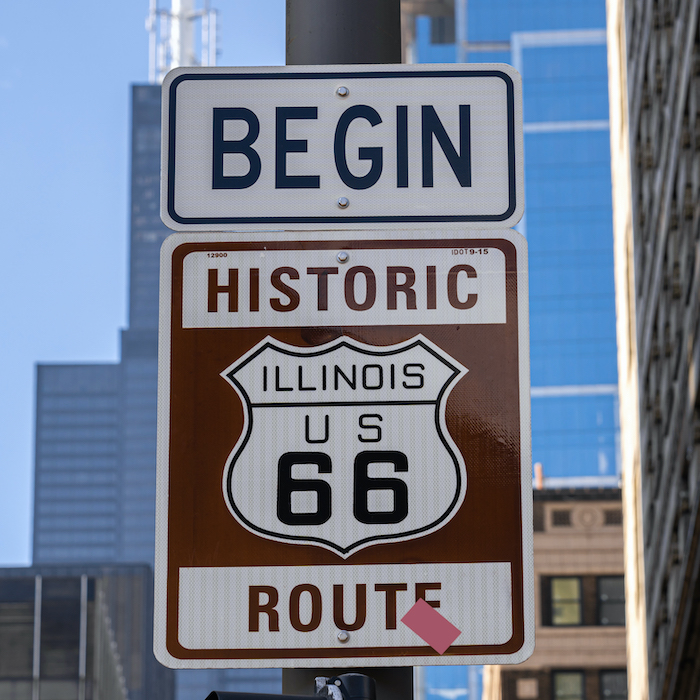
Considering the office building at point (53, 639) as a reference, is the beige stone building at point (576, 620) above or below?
above

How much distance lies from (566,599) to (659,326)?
2465cm

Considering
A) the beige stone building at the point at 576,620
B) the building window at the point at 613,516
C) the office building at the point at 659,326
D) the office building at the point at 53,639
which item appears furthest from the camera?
the office building at the point at 53,639

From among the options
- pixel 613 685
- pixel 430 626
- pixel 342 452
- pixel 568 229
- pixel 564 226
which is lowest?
pixel 613 685

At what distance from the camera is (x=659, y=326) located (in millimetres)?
30500

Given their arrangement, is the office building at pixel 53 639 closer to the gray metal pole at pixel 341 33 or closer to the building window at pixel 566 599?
the building window at pixel 566 599

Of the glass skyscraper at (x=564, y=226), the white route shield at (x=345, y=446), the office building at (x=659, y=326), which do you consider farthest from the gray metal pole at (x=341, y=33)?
the glass skyscraper at (x=564, y=226)

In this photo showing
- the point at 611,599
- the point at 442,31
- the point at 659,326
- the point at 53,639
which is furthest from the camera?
the point at 442,31

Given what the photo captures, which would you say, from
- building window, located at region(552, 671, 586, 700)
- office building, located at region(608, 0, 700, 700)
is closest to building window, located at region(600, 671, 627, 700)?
building window, located at region(552, 671, 586, 700)

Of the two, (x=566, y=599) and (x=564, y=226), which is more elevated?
(x=564, y=226)

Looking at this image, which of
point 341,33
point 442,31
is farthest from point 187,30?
point 341,33

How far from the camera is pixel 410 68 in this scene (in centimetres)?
314

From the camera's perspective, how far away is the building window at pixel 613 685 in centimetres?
5256

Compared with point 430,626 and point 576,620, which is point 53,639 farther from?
point 430,626

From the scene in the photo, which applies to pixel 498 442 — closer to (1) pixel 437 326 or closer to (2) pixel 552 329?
(1) pixel 437 326
